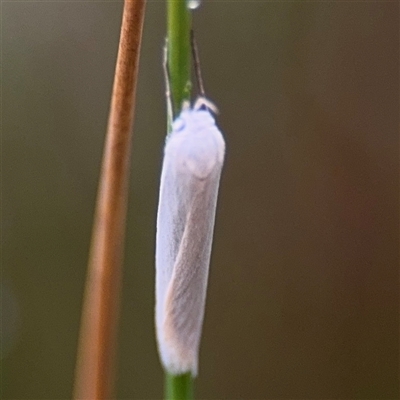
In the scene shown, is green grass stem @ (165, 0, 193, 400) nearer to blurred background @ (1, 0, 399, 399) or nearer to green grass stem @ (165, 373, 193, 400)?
green grass stem @ (165, 373, 193, 400)

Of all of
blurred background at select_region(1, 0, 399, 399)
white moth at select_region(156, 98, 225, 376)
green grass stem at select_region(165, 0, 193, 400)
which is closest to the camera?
green grass stem at select_region(165, 0, 193, 400)

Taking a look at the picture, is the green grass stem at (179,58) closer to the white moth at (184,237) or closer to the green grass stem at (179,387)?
the green grass stem at (179,387)

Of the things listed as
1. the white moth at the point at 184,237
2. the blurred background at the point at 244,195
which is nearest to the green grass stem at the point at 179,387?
the white moth at the point at 184,237

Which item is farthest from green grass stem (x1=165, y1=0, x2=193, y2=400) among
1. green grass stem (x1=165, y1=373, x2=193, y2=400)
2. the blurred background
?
the blurred background

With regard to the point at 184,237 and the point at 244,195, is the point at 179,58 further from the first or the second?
the point at 244,195

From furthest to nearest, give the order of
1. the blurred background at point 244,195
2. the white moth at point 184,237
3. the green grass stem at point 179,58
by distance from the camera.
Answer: the blurred background at point 244,195 → the white moth at point 184,237 → the green grass stem at point 179,58
